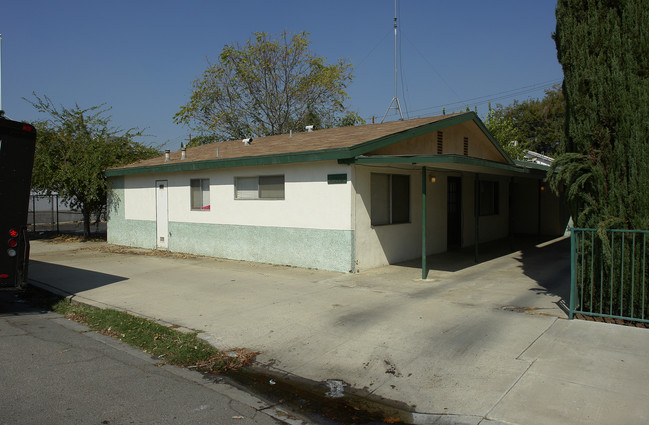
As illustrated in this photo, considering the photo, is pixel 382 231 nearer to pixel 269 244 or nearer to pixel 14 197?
pixel 269 244

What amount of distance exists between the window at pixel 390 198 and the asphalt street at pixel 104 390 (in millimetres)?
6774

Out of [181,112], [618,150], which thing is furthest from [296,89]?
[618,150]

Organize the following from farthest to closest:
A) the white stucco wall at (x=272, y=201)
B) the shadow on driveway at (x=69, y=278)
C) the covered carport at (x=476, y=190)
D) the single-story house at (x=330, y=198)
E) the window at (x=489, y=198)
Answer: the window at (x=489, y=198)
the white stucco wall at (x=272, y=201)
the single-story house at (x=330, y=198)
the covered carport at (x=476, y=190)
the shadow on driveway at (x=69, y=278)

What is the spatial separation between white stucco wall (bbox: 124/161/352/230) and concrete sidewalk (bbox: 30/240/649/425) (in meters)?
1.34

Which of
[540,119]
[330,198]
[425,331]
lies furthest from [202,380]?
[540,119]

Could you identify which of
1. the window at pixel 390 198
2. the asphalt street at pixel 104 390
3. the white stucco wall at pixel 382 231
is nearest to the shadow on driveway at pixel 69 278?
the asphalt street at pixel 104 390

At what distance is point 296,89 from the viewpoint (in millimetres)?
32375

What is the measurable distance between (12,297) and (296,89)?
2589 cm

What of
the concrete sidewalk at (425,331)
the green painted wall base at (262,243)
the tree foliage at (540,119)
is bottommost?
the concrete sidewalk at (425,331)

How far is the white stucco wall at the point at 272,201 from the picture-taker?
10578 millimetres

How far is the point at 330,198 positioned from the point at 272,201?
1.95 meters

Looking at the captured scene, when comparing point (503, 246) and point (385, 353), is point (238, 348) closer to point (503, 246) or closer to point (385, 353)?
point (385, 353)

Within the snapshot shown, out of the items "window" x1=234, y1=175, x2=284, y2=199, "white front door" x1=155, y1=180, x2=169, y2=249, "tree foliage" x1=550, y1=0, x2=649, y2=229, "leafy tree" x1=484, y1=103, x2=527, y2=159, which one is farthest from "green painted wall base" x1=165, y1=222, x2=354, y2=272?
"leafy tree" x1=484, y1=103, x2=527, y2=159

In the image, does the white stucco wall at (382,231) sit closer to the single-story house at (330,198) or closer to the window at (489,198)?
the single-story house at (330,198)
